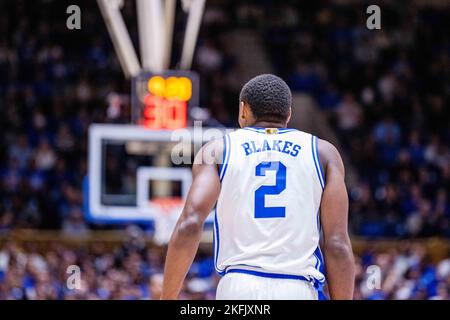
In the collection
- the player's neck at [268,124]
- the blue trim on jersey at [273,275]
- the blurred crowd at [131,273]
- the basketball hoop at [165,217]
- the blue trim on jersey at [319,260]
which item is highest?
the player's neck at [268,124]

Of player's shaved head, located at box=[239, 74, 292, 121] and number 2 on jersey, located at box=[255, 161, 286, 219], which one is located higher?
player's shaved head, located at box=[239, 74, 292, 121]

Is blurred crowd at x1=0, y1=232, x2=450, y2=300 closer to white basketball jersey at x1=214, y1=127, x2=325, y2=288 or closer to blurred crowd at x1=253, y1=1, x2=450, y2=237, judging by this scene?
blurred crowd at x1=253, y1=1, x2=450, y2=237

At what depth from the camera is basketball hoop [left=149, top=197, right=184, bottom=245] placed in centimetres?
1220

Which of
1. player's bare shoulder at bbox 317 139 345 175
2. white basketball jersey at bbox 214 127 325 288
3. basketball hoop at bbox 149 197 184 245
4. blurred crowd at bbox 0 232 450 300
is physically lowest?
blurred crowd at bbox 0 232 450 300

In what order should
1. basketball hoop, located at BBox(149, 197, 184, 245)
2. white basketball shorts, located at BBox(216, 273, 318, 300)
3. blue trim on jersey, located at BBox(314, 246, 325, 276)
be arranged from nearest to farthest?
white basketball shorts, located at BBox(216, 273, 318, 300)
blue trim on jersey, located at BBox(314, 246, 325, 276)
basketball hoop, located at BBox(149, 197, 184, 245)

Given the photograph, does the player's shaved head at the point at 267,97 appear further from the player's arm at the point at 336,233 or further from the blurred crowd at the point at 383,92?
the blurred crowd at the point at 383,92

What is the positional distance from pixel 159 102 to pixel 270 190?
811 centimetres

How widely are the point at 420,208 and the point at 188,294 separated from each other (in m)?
5.13

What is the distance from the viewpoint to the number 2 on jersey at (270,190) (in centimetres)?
426

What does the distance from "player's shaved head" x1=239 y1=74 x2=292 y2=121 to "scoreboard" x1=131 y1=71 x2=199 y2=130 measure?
7.84 meters

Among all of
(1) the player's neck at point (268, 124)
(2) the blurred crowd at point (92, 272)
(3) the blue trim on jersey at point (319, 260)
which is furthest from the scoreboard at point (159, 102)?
(3) the blue trim on jersey at point (319, 260)

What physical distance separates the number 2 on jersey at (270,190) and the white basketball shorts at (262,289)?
247mm

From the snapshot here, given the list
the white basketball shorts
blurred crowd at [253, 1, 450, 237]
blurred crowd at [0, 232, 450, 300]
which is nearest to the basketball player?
the white basketball shorts
